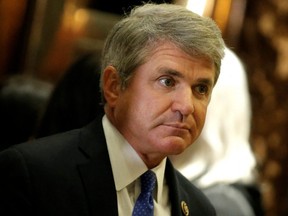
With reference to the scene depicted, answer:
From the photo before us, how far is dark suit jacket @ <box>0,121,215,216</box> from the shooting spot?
73.4 inches

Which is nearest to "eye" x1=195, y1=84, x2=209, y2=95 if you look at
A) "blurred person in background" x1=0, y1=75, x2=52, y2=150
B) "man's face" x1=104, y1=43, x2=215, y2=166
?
"man's face" x1=104, y1=43, x2=215, y2=166

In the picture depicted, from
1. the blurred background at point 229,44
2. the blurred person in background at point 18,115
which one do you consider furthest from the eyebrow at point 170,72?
the blurred background at point 229,44

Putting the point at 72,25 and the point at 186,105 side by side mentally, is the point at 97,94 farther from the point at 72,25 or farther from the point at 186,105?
the point at 72,25

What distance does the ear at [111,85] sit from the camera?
80.8 inches

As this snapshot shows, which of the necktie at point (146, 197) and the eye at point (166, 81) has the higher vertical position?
the eye at point (166, 81)

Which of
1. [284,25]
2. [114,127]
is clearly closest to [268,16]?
[284,25]

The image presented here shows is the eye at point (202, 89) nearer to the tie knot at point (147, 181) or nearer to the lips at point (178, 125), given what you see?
the lips at point (178, 125)

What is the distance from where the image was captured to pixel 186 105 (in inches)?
76.0

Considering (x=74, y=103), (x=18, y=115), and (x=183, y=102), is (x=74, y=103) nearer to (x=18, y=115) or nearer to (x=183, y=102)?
(x=18, y=115)

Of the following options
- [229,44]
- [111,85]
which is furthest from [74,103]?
[229,44]

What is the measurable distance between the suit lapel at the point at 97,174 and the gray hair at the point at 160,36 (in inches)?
7.3

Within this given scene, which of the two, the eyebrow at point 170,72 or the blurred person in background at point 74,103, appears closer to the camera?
the eyebrow at point 170,72

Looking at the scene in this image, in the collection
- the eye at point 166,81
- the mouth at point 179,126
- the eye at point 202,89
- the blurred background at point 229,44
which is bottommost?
the blurred background at point 229,44

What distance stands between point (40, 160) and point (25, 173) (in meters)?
0.07
